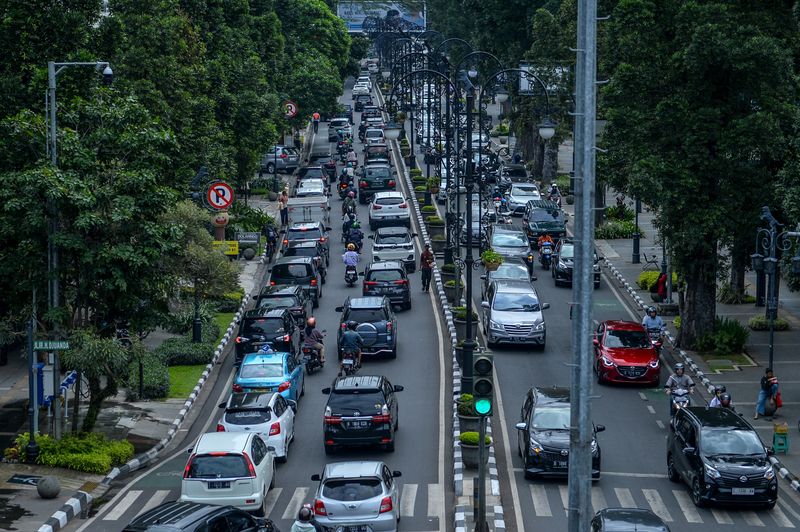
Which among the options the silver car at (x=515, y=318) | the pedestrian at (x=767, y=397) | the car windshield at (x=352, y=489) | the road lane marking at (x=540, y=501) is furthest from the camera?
the silver car at (x=515, y=318)

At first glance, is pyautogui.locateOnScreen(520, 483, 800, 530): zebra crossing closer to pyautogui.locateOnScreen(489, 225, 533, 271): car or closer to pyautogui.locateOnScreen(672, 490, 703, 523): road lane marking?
pyautogui.locateOnScreen(672, 490, 703, 523): road lane marking

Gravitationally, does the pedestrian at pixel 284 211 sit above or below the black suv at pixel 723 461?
above

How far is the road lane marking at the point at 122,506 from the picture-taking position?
86.0 ft

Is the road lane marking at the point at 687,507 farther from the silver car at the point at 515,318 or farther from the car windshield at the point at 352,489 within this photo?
the silver car at the point at 515,318

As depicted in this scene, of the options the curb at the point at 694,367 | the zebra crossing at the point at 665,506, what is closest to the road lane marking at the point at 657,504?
the zebra crossing at the point at 665,506

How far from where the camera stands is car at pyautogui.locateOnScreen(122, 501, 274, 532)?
19.9 m

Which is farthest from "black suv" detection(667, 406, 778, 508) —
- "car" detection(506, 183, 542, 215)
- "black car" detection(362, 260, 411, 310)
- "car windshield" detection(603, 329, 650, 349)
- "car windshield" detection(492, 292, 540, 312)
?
"car" detection(506, 183, 542, 215)

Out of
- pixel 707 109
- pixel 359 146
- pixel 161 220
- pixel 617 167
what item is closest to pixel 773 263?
pixel 707 109

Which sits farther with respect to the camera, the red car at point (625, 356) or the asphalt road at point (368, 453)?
the red car at point (625, 356)

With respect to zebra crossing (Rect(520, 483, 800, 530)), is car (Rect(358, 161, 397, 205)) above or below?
above

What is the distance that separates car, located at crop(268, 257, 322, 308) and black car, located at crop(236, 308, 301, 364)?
7570 millimetres

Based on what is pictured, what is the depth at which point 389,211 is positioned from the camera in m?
62.4

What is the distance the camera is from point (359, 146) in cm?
10181

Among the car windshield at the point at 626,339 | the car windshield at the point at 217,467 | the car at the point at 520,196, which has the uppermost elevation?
the car at the point at 520,196
